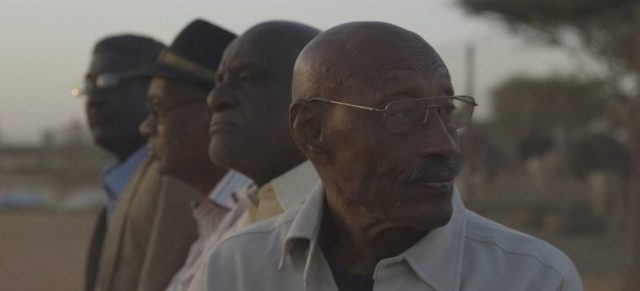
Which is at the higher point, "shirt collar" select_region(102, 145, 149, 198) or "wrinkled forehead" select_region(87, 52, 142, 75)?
"wrinkled forehead" select_region(87, 52, 142, 75)

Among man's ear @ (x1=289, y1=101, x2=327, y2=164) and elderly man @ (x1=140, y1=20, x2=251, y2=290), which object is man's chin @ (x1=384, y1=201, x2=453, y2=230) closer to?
man's ear @ (x1=289, y1=101, x2=327, y2=164)

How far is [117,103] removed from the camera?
5445mm

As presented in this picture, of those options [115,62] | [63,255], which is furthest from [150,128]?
[63,255]

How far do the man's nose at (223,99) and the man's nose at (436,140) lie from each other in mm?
1121

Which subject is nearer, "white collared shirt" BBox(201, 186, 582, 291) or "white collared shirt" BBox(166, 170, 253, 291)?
"white collared shirt" BBox(201, 186, 582, 291)

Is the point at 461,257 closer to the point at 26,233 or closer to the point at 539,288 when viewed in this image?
the point at 539,288

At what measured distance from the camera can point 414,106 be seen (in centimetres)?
228

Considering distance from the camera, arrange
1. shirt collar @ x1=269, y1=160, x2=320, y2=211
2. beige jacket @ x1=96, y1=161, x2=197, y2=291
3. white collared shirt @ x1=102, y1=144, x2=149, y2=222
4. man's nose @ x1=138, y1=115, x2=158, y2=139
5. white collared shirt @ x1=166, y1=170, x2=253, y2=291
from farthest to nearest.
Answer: white collared shirt @ x1=102, y1=144, x2=149, y2=222, man's nose @ x1=138, y1=115, x2=158, y2=139, beige jacket @ x1=96, y1=161, x2=197, y2=291, white collared shirt @ x1=166, y1=170, x2=253, y2=291, shirt collar @ x1=269, y1=160, x2=320, y2=211

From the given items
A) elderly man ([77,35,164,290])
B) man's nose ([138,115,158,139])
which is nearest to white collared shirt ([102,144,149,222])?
elderly man ([77,35,164,290])

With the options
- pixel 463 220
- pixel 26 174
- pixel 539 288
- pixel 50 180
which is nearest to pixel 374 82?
pixel 463 220

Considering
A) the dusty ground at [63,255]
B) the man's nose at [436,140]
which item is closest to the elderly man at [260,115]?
the man's nose at [436,140]

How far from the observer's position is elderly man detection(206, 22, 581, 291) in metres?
2.27

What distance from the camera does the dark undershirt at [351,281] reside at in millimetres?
2334

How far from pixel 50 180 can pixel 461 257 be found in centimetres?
3671
